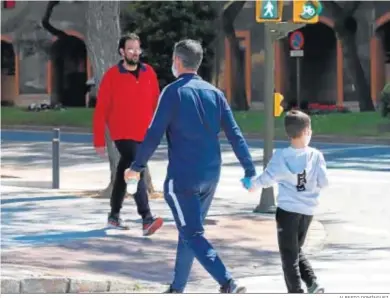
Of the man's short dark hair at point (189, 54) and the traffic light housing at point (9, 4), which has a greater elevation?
the traffic light housing at point (9, 4)

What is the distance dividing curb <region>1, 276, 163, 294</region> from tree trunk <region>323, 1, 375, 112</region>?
105ft

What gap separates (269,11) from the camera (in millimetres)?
14070

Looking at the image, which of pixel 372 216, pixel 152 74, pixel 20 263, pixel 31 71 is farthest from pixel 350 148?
→ pixel 31 71

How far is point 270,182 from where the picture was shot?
793 centimetres

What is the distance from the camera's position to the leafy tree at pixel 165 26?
132ft

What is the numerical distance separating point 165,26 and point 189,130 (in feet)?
108

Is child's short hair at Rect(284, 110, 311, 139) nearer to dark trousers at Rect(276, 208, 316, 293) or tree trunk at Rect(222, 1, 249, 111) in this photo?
dark trousers at Rect(276, 208, 316, 293)

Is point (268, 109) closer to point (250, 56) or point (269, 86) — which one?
point (269, 86)

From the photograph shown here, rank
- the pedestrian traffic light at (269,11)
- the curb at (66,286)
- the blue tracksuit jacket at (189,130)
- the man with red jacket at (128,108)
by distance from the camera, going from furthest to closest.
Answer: the pedestrian traffic light at (269,11) → the man with red jacket at (128,108) → the curb at (66,286) → the blue tracksuit jacket at (189,130)

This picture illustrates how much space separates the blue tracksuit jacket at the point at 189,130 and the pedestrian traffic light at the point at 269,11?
6.18 m

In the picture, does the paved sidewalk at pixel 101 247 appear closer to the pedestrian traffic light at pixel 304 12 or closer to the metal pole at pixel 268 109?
the metal pole at pixel 268 109

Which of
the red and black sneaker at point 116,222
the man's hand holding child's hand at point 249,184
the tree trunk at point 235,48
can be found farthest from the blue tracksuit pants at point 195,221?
the tree trunk at point 235,48

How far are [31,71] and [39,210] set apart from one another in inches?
1513

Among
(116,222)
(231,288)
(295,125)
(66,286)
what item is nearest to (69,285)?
(66,286)
